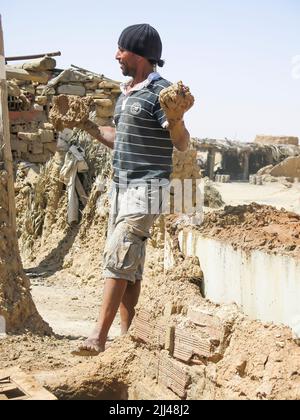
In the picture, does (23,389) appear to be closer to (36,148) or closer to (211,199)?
(36,148)

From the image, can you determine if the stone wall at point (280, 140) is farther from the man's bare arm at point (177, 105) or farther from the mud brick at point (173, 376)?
the mud brick at point (173, 376)

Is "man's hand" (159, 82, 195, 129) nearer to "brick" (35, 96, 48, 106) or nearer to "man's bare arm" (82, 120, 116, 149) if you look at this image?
"man's bare arm" (82, 120, 116, 149)

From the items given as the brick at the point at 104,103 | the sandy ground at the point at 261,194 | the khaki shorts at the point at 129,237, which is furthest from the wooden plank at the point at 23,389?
the sandy ground at the point at 261,194

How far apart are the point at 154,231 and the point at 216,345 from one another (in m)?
4.62

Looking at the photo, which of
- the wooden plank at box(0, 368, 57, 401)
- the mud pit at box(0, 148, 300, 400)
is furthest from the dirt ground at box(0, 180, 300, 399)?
the wooden plank at box(0, 368, 57, 401)

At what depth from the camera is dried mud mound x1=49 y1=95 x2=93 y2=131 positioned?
13.0ft

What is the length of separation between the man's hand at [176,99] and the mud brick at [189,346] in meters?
1.09

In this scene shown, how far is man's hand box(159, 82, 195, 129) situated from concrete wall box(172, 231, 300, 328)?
2.19 feet

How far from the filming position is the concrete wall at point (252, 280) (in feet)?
8.89

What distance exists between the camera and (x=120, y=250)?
11.5 ft

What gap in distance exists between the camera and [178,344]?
3.11 metres

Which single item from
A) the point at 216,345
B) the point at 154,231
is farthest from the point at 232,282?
the point at 154,231

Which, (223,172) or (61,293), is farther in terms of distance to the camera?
(223,172)
